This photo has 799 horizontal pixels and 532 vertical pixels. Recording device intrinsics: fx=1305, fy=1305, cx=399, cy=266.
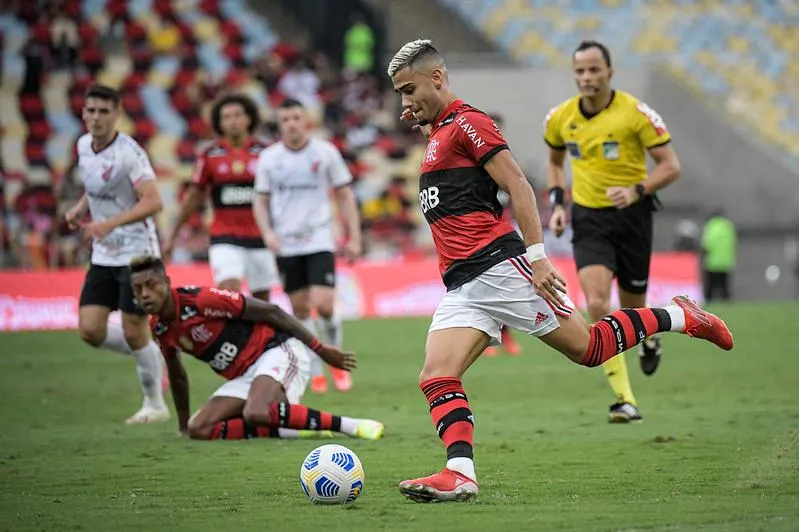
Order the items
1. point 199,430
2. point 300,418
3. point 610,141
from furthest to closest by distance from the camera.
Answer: point 610,141, point 199,430, point 300,418

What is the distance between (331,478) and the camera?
252 inches

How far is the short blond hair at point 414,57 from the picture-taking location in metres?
6.62

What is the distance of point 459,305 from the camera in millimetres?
6719

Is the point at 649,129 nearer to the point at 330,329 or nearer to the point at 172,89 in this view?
the point at 330,329

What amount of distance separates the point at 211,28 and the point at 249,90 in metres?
2.31

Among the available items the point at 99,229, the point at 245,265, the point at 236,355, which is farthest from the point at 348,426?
the point at 245,265

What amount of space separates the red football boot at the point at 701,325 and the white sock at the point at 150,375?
4.70 m

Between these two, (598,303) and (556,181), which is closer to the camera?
(598,303)

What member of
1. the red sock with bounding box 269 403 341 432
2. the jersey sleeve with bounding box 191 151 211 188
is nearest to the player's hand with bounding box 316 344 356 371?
the red sock with bounding box 269 403 341 432

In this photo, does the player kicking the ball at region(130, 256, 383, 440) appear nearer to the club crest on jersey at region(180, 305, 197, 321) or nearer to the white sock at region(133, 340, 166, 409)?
the club crest on jersey at region(180, 305, 197, 321)

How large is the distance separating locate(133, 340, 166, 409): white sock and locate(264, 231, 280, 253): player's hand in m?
1.95

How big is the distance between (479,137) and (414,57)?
0.54 metres

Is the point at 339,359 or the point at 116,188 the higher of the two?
the point at 116,188

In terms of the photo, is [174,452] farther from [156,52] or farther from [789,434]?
[156,52]
